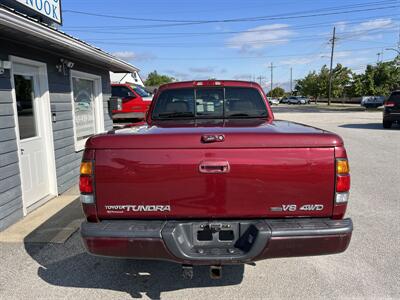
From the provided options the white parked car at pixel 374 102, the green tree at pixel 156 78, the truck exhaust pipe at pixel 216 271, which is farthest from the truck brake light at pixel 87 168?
the green tree at pixel 156 78

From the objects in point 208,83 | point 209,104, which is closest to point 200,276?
point 209,104

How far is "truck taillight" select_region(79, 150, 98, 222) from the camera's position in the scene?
2.65 metres

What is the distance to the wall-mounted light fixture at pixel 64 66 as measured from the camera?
657cm

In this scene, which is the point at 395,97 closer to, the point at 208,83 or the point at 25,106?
the point at 208,83

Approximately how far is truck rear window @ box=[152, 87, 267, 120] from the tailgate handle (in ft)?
6.07

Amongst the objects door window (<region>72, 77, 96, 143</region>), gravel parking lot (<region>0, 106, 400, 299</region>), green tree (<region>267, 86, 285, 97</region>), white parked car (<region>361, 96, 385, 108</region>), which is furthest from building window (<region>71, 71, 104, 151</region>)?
green tree (<region>267, 86, 285, 97</region>)

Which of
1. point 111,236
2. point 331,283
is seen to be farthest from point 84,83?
point 331,283

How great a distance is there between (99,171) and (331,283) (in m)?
2.39

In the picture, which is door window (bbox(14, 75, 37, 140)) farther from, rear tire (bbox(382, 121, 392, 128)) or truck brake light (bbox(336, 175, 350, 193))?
rear tire (bbox(382, 121, 392, 128))

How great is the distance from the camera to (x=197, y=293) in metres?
3.17

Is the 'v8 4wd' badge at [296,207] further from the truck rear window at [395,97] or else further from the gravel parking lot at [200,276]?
the truck rear window at [395,97]

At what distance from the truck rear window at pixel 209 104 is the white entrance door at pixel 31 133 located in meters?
2.40

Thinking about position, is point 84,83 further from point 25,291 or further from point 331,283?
Answer: point 331,283

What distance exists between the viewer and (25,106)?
562cm
